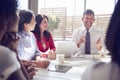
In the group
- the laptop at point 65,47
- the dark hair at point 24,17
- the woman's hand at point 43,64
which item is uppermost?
the dark hair at point 24,17

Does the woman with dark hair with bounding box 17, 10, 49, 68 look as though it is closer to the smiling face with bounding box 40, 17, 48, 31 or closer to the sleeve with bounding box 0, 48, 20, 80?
the smiling face with bounding box 40, 17, 48, 31

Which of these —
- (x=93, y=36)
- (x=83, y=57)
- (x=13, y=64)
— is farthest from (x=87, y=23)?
(x=13, y=64)

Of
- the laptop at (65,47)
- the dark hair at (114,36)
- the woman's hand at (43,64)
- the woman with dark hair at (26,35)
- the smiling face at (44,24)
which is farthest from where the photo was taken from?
the smiling face at (44,24)

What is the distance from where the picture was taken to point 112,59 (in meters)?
0.96

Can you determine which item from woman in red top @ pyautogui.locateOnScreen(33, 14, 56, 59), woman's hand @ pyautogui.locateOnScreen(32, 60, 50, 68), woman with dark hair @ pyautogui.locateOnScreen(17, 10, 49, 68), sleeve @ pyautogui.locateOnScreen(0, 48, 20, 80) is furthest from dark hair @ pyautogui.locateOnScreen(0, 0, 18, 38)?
woman in red top @ pyautogui.locateOnScreen(33, 14, 56, 59)

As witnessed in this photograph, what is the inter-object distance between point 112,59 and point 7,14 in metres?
0.47

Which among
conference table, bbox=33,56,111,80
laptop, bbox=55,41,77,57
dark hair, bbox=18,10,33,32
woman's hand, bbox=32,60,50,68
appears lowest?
conference table, bbox=33,56,111,80

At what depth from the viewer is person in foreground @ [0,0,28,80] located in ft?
2.51

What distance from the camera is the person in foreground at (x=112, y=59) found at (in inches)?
35.6

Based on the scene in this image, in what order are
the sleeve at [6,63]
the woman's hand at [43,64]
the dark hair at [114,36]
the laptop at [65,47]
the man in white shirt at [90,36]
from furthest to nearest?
the man in white shirt at [90,36] < the laptop at [65,47] < the woman's hand at [43,64] < the dark hair at [114,36] < the sleeve at [6,63]

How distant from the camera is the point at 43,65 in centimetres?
227

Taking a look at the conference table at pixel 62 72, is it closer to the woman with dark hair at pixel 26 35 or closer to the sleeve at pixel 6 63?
the woman with dark hair at pixel 26 35

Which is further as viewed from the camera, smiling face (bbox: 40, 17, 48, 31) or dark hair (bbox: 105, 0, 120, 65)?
smiling face (bbox: 40, 17, 48, 31)

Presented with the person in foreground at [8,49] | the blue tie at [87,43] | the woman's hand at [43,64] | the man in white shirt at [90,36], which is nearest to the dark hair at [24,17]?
the woman's hand at [43,64]
